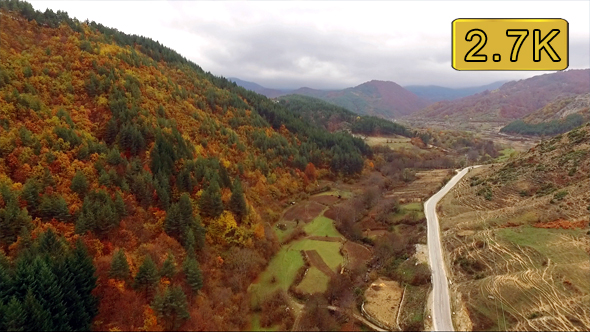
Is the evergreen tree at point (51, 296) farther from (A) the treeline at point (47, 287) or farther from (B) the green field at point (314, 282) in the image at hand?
(B) the green field at point (314, 282)

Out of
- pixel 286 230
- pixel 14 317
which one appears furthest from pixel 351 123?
pixel 14 317

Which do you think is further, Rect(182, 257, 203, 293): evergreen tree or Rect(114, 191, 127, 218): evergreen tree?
Rect(114, 191, 127, 218): evergreen tree

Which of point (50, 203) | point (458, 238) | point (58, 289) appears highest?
point (50, 203)

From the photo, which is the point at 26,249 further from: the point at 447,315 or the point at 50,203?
the point at 447,315

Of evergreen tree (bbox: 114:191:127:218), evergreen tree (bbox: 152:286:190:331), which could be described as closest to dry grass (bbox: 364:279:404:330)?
evergreen tree (bbox: 152:286:190:331)

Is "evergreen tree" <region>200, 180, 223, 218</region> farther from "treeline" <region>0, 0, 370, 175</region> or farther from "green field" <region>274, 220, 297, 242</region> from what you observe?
"treeline" <region>0, 0, 370, 175</region>

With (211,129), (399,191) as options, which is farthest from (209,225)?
(399,191)
